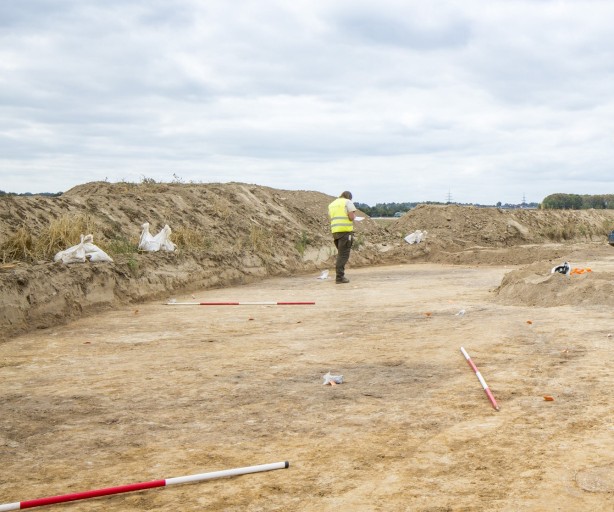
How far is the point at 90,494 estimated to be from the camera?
406cm

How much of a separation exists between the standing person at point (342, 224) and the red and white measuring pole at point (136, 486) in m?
11.6

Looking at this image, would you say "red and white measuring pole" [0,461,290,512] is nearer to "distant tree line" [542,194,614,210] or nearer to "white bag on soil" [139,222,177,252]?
"white bag on soil" [139,222,177,252]

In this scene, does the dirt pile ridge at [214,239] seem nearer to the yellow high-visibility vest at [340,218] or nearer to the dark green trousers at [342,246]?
the dark green trousers at [342,246]

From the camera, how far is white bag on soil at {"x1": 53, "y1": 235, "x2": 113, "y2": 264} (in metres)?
12.4

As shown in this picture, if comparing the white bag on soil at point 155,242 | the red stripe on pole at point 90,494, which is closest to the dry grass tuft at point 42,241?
the white bag on soil at point 155,242

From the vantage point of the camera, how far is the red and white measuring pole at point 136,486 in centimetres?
392

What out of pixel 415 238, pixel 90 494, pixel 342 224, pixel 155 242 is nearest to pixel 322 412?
pixel 90 494

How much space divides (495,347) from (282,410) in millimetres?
3159

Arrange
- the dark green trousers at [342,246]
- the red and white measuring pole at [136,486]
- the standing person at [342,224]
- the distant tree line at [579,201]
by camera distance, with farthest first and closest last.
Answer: the distant tree line at [579,201], the dark green trousers at [342,246], the standing person at [342,224], the red and white measuring pole at [136,486]

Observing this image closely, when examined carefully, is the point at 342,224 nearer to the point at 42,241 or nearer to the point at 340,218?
the point at 340,218

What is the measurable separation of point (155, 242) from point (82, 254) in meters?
2.92

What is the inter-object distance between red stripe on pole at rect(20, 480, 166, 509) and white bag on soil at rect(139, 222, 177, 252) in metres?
11.2

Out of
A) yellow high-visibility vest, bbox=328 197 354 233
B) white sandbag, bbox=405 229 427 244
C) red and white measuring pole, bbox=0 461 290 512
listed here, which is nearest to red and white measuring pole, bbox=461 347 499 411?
red and white measuring pole, bbox=0 461 290 512

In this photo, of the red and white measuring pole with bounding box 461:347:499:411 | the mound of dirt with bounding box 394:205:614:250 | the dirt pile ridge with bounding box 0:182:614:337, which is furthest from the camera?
the mound of dirt with bounding box 394:205:614:250
